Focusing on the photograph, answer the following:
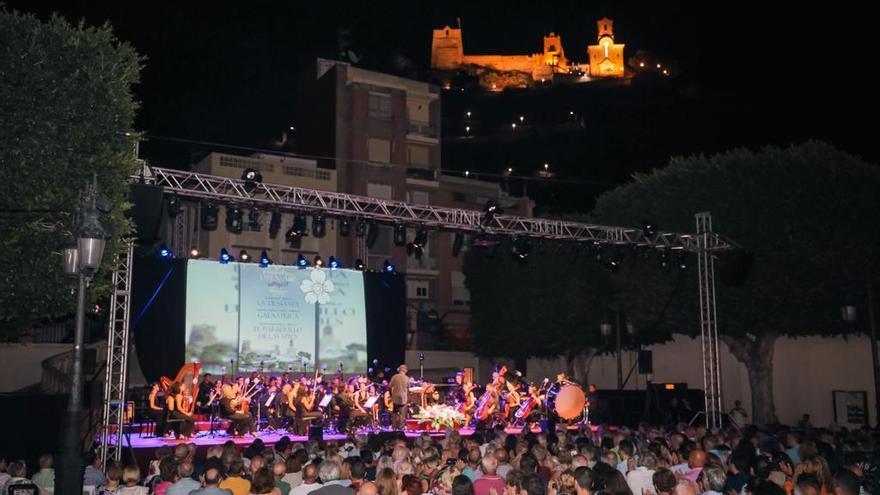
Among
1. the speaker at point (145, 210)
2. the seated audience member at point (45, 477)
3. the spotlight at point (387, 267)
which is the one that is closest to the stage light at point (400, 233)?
the speaker at point (145, 210)

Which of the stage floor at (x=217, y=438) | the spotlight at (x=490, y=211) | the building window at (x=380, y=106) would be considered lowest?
the stage floor at (x=217, y=438)

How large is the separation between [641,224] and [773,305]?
565 cm

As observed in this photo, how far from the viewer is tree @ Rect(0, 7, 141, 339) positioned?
12656 mm

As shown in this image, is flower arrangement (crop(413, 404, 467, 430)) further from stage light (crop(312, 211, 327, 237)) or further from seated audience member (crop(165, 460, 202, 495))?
seated audience member (crop(165, 460, 202, 495))

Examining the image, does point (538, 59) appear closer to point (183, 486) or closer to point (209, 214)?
point (209, 214)

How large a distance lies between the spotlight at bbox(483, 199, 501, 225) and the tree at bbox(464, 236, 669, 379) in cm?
920

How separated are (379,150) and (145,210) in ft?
102

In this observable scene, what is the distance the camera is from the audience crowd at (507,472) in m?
6.65

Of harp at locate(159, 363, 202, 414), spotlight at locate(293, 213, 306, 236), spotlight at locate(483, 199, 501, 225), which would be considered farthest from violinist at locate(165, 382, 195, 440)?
spotlight at locate(483, 199, 501, 225)

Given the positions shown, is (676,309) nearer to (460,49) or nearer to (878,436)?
(878,436)

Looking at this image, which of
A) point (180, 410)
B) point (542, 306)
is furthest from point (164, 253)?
point (542, 306)

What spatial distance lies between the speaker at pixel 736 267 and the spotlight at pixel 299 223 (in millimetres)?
11358

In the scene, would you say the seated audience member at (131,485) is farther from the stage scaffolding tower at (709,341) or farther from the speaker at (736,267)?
the speaker at (736,267)

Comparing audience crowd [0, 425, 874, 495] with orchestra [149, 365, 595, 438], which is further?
orchestra [149, 365, 595, 438]
